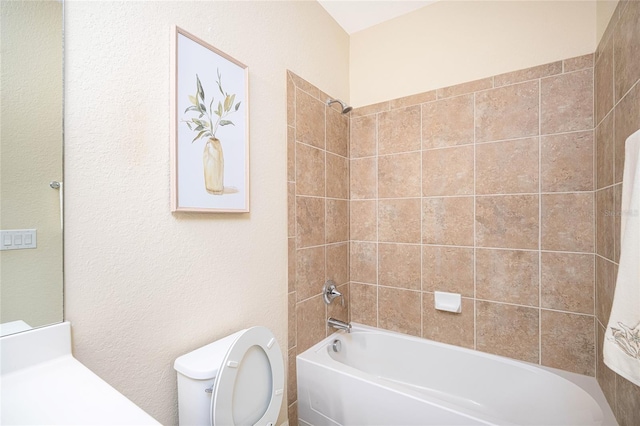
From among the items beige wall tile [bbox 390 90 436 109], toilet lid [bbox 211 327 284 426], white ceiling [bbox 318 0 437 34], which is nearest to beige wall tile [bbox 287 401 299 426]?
toilet lid [bbox 211 327 284 426]

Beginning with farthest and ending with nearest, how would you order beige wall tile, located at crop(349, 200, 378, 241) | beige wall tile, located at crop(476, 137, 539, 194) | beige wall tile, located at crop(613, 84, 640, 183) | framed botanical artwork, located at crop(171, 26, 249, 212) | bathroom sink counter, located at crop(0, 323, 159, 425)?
beige wall tile, located at crop(349, 200, 378, 241) → beige wall tile, located at crop(476, 137, 539, 194) → framed botanical artwork, located at crop(171, 26, 249, 212) → beige wall tile, located at crop(613, 84, 640, 183) → bathroom sink counter, located at crop(0, 323, 159, 425)

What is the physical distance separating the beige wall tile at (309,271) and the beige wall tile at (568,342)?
1276mm

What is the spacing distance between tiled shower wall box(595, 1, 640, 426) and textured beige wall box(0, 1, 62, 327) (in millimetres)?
1851

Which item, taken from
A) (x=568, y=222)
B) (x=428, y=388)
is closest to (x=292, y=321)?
(x=428, y=388)

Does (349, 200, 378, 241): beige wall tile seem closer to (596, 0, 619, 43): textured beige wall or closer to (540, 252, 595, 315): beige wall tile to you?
(540, 252, 595, 315): beige wall tile

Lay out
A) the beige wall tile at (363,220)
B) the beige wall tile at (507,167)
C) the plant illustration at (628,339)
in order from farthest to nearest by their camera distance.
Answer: the beige wall tile at (363,220) < the beige wall tile at (507,167) < the plant illustration at (628,339)

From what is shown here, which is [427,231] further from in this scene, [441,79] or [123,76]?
[123,76]

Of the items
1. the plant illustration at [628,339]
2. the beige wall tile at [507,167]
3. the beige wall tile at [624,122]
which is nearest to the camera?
the plant illustration at [628,339]

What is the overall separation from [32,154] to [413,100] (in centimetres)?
195

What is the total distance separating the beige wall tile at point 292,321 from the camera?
1652 mm

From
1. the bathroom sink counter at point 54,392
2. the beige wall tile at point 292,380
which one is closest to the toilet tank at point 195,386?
the bathroom sink counter at point 54,392

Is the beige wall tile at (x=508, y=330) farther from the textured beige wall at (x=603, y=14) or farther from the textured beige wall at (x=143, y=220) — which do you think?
the textured beige wall at (x=603, y=14)

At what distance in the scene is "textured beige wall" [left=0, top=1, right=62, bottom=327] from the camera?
767 mm

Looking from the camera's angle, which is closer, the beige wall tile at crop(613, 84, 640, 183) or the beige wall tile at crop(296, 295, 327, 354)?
the beige wall tile at crop(613, 84, 640, 183)
